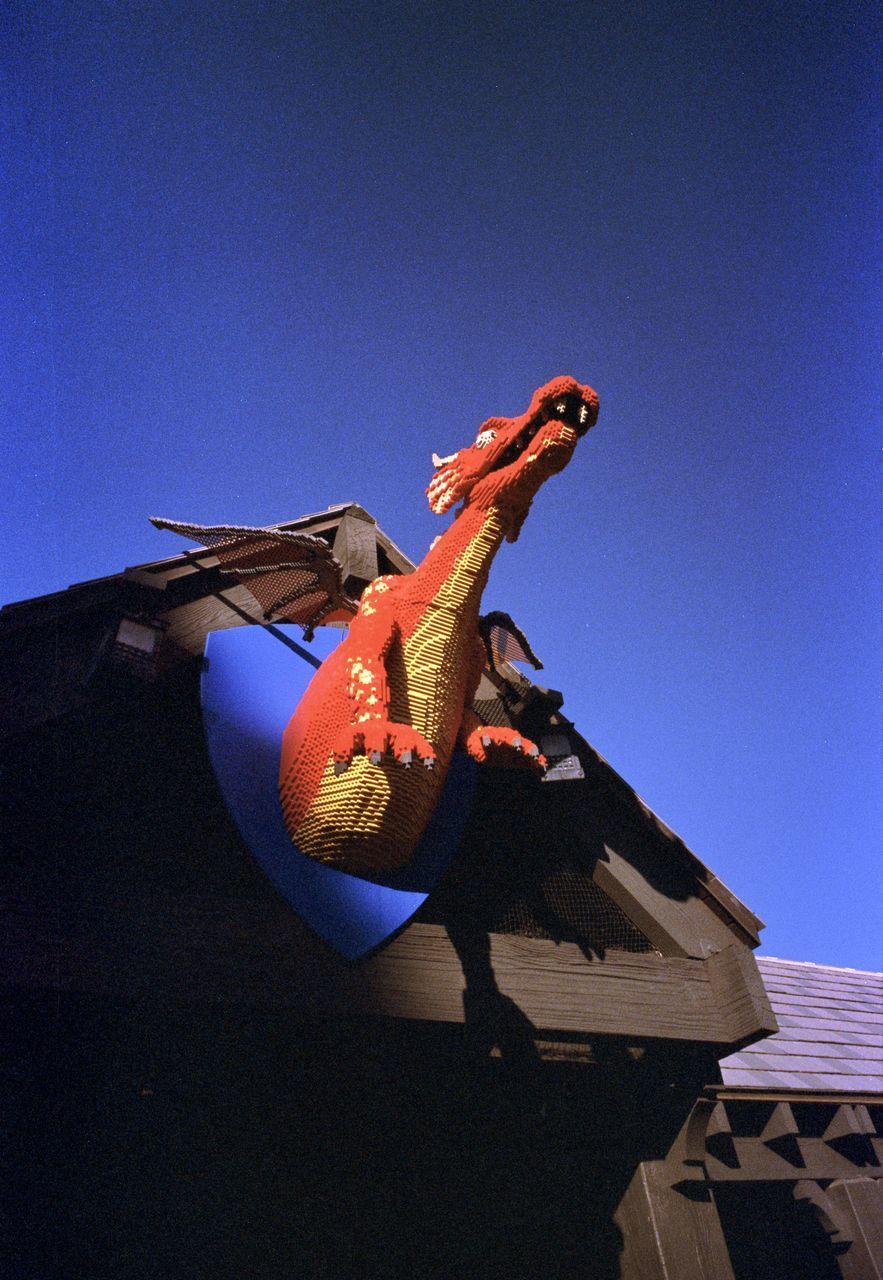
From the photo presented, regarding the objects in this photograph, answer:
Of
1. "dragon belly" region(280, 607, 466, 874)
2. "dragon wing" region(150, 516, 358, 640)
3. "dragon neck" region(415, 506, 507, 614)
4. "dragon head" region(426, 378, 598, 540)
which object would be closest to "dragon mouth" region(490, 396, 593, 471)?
"dragon head" region(426, 378, 598, 540)

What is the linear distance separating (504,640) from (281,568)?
2.79ft

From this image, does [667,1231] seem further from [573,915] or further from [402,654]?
[402,654]

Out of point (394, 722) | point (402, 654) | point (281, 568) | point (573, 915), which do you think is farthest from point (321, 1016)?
point (281, 568)

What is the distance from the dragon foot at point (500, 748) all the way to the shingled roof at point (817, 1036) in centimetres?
283

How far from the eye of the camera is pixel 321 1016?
197cm

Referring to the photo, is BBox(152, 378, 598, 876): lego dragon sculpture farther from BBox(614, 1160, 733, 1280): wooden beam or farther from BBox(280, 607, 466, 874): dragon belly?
BBox(614, 1160, 733, 1280): wooden beam

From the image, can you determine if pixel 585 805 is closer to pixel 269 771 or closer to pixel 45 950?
pixel 269 771

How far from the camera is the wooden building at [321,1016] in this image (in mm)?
2029

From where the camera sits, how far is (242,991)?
6.30 ft

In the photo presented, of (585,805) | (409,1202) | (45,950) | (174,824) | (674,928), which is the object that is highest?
(174,824)

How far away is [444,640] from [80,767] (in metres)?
1.53

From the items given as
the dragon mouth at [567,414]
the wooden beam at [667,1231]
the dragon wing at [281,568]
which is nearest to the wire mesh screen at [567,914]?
the wooden beam at [667,1231]

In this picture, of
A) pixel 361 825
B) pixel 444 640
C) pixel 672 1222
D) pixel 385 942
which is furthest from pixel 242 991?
pixel 672 1222

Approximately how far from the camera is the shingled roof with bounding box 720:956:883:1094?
430cm
